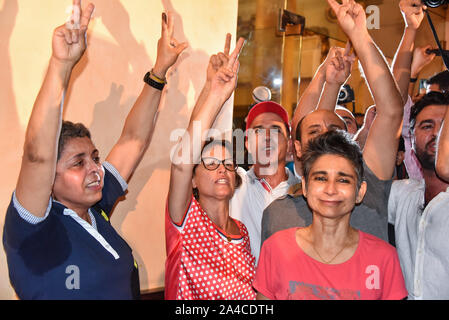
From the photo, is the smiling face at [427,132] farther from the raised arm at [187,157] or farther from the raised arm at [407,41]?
the raised arm at [187,157]

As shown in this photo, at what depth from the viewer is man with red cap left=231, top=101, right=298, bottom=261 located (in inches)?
83.9

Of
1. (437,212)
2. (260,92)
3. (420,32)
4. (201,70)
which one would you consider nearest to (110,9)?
(201,70)

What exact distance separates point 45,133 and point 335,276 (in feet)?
3.21

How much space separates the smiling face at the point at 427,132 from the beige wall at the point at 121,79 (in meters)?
1.10

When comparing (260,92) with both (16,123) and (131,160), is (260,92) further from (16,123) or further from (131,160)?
(16,123)

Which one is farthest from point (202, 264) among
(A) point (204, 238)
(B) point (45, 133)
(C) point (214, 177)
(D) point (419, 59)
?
(D) point (419, 59)

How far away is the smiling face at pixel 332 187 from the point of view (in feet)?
5.11

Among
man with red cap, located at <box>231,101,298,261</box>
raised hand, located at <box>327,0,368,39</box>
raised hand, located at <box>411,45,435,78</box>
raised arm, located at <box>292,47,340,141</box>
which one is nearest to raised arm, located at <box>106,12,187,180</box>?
man with red cap, located at <box>231,101,298,261</box>

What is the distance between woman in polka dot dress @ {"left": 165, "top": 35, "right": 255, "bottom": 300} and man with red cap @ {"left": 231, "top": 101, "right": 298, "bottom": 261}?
23cm

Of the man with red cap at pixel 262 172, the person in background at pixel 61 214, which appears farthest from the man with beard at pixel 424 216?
the person in background at pixel 61 214

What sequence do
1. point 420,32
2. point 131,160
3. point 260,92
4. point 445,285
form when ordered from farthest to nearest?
point 420,32
point 260,92
point 131,160
point 445,285

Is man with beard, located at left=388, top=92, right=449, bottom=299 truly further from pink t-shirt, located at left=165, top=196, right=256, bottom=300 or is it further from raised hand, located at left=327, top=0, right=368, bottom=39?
pink t-shirt, located at left=165, top=196, right=256, bottom=300

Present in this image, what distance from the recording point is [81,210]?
164 cm

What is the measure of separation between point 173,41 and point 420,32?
4.26 metres
